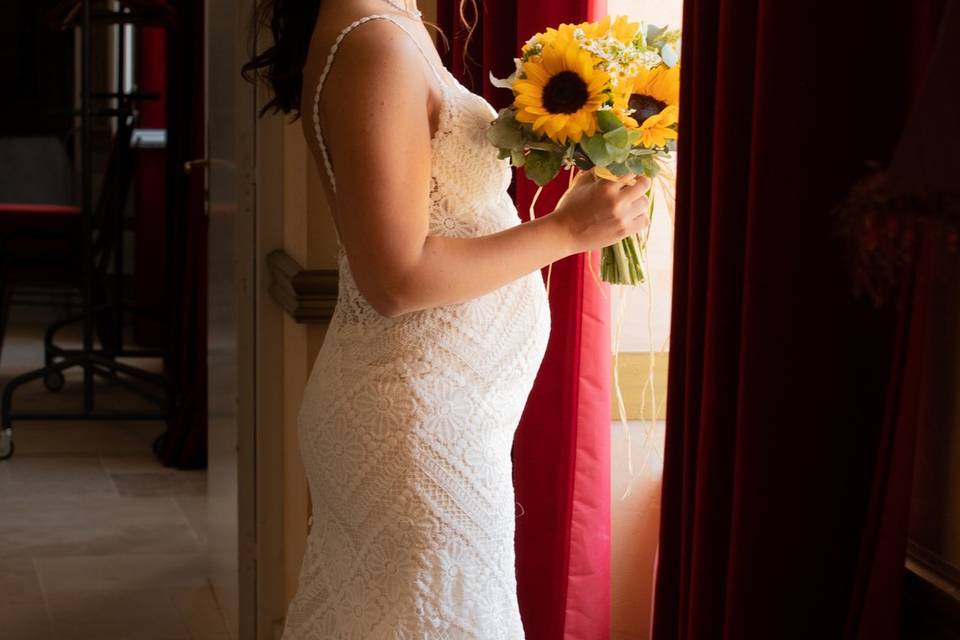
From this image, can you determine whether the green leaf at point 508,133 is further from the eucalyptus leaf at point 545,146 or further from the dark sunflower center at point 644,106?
the dark sunflower center at point 644,106

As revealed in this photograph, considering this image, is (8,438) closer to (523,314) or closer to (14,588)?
(14,588)

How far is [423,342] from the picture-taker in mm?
1592

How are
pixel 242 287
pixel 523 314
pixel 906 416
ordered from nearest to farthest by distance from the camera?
pixel 906 416, pixel 523 314, pixel 242 287

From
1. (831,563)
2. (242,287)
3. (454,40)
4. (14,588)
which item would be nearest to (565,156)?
(831,563)

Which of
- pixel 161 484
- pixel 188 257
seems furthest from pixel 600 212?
pixel 188 257

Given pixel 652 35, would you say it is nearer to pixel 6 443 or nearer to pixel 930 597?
pixel 930 597

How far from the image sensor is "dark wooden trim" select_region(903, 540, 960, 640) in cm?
103

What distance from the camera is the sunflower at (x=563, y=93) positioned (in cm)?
152

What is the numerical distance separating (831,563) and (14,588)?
10.7ft

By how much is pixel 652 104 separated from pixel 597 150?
107mm

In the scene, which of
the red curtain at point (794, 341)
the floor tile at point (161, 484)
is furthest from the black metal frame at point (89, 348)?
the red curtain at point (794, 341)

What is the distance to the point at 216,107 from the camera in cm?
343

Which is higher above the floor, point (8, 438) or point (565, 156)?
point (565, 156)

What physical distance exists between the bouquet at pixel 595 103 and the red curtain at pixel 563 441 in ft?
1.55
